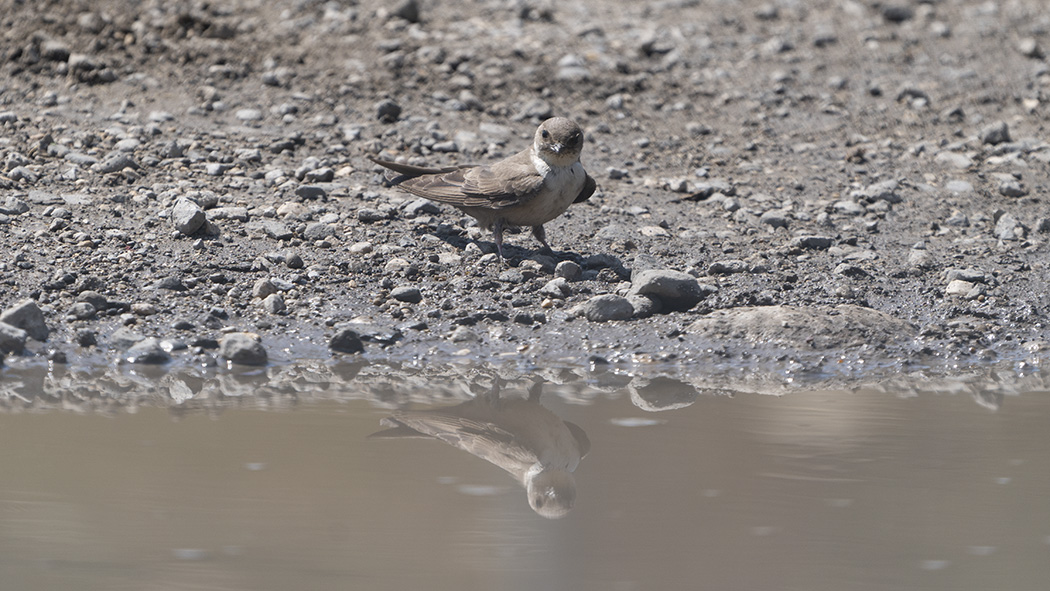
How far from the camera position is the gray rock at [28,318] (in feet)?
16.2

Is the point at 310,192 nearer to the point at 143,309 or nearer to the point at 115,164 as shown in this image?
the point at 115,164

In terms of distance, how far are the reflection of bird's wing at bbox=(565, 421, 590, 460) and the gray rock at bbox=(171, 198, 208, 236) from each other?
2523 mm

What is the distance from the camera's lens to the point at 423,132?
791 cm

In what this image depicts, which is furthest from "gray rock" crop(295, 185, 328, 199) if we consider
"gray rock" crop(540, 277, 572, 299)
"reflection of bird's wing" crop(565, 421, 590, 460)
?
"reflection of bird's wing" crop(565, 421, 590, 460)

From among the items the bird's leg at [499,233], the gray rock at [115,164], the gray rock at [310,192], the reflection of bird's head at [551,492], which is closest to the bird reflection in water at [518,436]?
the reflection of bird's head at [551,492]

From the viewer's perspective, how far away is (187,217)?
5.96 m

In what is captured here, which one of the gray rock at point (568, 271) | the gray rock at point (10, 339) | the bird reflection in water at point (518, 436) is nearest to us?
the bird reflection in water at point (518, 436)

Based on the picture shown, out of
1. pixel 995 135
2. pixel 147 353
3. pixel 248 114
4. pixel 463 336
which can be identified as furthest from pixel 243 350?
pixel 995 135

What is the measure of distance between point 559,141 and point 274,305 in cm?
154

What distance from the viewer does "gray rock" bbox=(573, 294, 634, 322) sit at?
539cm

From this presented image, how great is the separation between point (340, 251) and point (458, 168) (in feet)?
2.58

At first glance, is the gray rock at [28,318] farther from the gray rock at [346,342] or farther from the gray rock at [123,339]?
the gray rock at [346,342]

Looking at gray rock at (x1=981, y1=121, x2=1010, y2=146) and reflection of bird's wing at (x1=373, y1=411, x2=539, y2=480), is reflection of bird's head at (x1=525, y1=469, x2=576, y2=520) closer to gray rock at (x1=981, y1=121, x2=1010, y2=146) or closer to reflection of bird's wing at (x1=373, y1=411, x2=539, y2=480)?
reflection of bird's wing at (x1=373, y1=411, x2=539, y2=480)

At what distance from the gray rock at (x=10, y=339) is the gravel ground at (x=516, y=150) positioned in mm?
24
